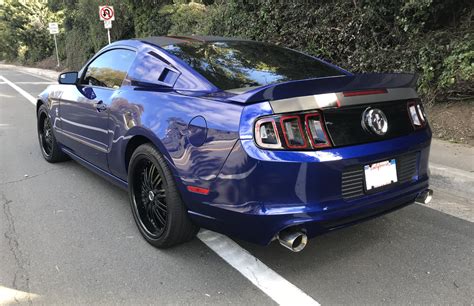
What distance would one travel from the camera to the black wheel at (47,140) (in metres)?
5.57

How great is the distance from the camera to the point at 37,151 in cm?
659

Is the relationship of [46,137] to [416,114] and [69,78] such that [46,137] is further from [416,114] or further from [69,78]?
[416,114]

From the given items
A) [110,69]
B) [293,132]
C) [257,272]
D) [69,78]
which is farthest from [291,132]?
[69,78]

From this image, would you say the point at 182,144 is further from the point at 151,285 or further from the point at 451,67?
the point at 451,67

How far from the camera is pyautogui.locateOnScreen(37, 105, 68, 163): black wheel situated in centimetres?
557

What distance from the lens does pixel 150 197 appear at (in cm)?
339

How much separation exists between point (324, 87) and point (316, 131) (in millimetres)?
313

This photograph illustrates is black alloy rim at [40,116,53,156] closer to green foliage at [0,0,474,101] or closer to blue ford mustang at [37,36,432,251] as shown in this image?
blue ford mustang at [37,36,432,251]

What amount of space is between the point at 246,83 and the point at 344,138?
869 millimetres

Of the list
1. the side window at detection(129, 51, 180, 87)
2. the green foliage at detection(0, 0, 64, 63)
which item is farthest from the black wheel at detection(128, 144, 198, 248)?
the green foliage at detection(0, 0, 64, 63)

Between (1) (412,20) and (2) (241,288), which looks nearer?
(2) (241,288)

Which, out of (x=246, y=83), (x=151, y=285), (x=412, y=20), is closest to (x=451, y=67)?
(x=412, y=20)

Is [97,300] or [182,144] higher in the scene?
[182,144]

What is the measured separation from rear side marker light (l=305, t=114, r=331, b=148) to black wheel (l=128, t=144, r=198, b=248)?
1032 millimetres
